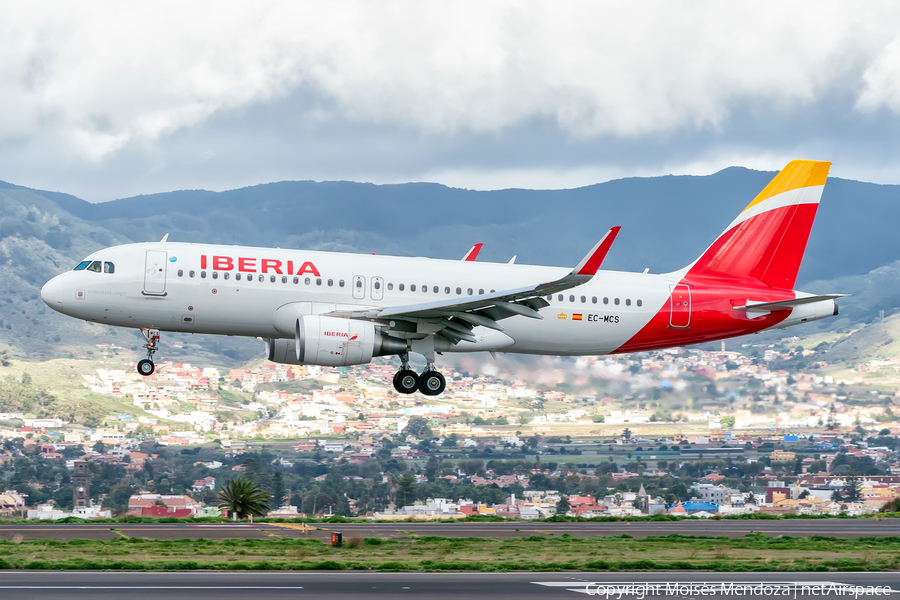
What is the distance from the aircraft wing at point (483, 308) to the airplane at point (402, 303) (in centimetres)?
4

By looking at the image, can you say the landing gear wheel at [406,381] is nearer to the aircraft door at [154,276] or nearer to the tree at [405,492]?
the aircraft door at [154,276]

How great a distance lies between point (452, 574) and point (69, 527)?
18.0m

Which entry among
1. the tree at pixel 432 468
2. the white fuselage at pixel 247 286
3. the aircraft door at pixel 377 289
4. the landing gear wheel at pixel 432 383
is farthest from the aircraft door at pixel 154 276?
the tree at pixel 432 468

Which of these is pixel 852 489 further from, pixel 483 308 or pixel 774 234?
pixel 483 308

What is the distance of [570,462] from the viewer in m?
91.6

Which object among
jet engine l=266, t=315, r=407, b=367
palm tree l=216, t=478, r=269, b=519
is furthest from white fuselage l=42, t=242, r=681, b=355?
palm tree l=216, t=478, r=269, b=519

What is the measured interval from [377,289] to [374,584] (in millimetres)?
13656

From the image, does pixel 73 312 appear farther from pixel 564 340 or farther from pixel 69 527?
pixel 564 340

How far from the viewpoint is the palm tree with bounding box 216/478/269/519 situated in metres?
45.9

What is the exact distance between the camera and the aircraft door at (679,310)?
38594mm

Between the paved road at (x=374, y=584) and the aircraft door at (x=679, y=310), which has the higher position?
the aircraft door at (x=679, y=310)

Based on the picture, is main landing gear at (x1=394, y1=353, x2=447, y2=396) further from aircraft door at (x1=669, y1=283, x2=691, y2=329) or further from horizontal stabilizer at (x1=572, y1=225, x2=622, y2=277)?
aircraft door at (x1=669, y1=283, x2=691, y2=329)

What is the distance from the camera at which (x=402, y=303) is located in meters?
35.9

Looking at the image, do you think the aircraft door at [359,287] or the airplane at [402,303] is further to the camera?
the aircraft door at [359,287]
